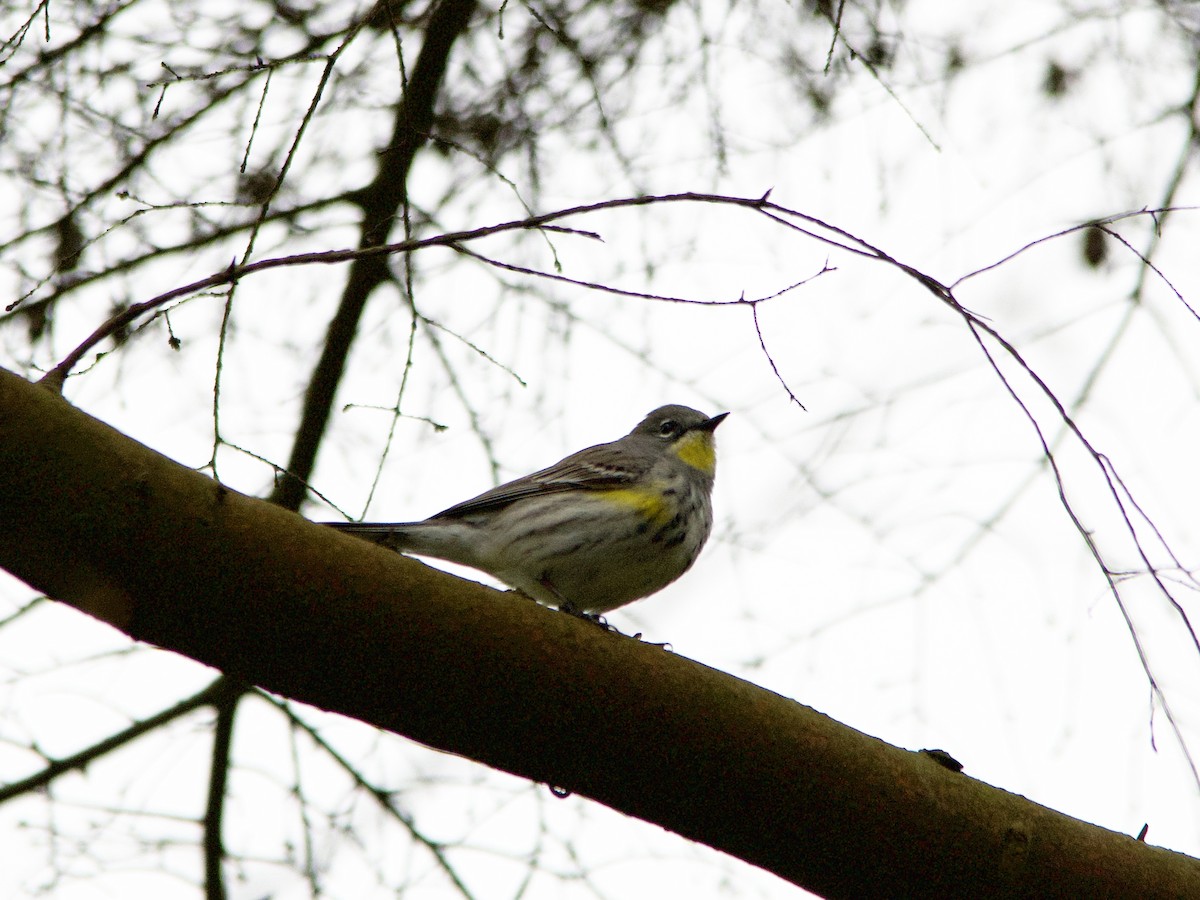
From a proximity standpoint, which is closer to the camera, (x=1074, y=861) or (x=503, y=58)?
(x=1074, y=861)

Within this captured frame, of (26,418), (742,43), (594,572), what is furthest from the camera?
(742,43)

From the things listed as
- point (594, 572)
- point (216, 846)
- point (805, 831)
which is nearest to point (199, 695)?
point (216, 846)

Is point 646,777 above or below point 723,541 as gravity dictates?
below

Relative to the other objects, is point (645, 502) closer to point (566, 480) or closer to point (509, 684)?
point (566, 480)

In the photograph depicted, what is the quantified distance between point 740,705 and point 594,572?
2.74m

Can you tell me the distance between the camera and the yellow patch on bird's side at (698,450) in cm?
770

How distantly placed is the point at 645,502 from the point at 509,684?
125 inches

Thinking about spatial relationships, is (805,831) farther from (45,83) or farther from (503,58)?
(45,83)

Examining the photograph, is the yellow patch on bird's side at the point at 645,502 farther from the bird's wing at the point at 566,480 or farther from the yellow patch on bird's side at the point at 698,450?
the yellow patch on bird's side at the point at 698,450

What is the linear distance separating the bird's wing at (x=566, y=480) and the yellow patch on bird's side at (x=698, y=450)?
58 cm

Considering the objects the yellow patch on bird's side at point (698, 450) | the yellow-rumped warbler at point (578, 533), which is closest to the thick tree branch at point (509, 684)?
the yellow-rumped warbler at point (578, 533)

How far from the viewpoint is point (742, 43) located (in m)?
6.80

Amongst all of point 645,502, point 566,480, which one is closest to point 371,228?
point 566,480

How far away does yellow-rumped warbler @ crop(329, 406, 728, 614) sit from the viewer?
249 inches
